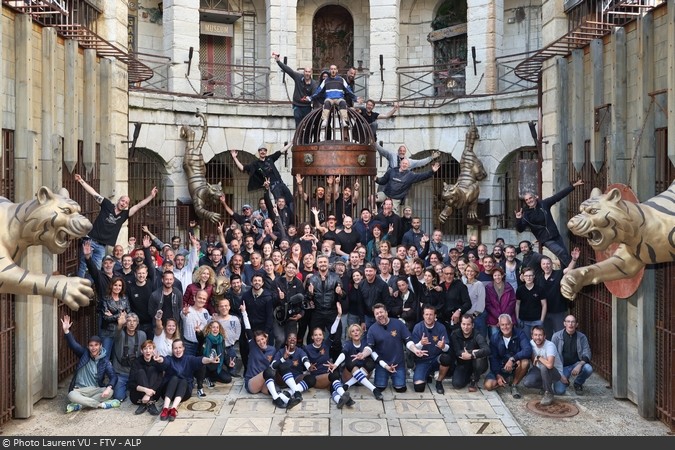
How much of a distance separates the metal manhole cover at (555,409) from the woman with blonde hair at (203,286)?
4.71 meters

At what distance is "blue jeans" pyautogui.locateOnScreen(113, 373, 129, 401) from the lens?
34.5ft

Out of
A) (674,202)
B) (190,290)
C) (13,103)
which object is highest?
(13,103)

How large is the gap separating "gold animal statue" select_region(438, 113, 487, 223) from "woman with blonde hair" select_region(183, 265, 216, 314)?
29.9 feet

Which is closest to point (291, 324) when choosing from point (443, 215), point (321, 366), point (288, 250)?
point (321, 366)

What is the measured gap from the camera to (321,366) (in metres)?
10.9

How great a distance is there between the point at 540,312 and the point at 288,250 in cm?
430

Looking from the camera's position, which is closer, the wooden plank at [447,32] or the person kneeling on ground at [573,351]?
the person kneeling on ground at [573,351]

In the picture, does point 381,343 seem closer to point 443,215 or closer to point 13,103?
point 13,103

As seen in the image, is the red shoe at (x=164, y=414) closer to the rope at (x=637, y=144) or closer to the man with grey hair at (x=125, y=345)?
the man with grey hair at (x=125, y=345)

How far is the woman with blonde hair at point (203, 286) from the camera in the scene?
11.7m

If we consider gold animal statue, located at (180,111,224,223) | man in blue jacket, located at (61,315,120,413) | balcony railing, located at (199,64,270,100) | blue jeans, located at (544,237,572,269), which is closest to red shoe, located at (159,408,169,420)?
man in blue jacket, located at (61,315,120,413)

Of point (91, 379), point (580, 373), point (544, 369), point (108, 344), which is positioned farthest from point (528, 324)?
point (91, 379)

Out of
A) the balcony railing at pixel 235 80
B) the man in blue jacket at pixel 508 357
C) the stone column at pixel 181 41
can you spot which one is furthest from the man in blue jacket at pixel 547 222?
the balcony railing at pixel 235 80

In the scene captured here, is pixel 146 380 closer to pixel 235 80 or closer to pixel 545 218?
pixel 545 218
